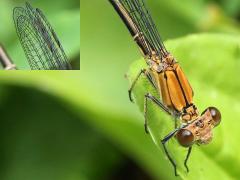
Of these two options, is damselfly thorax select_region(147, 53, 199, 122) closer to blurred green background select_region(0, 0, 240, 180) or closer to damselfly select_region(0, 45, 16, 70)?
blurred green background select_region(0, 0, 240, 180)

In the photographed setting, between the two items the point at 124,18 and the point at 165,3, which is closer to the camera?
the point at 124,18

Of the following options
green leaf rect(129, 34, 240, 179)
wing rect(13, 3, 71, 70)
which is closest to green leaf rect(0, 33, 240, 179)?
green leaf rect(129, 34, 240, 179)

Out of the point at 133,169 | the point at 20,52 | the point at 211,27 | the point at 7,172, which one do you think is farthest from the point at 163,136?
the point at 211,27

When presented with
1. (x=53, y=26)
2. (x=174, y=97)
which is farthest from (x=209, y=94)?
(x=53, y=26)

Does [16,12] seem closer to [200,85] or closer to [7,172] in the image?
[200,85]

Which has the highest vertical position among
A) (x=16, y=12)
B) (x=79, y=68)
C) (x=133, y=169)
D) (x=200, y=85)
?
(x=16, y=12)

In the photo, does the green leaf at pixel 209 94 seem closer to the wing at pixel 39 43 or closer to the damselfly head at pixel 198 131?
the damselfly head at pixel 198 131
